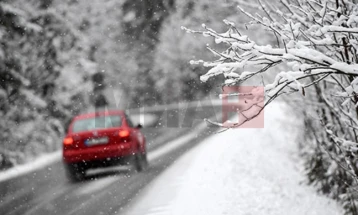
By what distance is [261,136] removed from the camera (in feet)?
62.8

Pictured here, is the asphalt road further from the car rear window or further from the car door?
the car rear window

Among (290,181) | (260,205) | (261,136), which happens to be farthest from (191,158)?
(260,205)

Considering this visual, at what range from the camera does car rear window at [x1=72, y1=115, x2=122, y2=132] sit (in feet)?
40.2

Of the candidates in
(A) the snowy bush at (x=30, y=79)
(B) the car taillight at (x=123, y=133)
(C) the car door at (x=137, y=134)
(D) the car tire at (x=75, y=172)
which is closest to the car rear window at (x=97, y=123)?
(B) the car taillight at (x=123, y=133)

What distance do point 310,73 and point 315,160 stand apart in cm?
886

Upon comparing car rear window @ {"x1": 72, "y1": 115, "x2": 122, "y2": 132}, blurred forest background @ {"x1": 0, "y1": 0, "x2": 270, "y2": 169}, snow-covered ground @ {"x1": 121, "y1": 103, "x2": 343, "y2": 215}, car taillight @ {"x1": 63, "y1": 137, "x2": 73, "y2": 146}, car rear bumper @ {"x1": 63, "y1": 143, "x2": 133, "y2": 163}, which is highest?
blurred forest background @ {"x1": 0, "y1": 0, "x2": 270, "y2": 169}

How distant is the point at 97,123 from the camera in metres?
12.3

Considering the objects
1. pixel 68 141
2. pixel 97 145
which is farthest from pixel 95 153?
pixel 68 141

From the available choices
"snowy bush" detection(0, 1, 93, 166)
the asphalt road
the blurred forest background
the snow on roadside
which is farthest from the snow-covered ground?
"snowy bush" detection(0, 1, 93, 166)

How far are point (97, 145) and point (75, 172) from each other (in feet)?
3.06

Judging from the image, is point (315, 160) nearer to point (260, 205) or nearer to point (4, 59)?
point (260, 205)

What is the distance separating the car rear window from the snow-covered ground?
1812 millimetres

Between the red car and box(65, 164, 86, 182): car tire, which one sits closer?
the red car

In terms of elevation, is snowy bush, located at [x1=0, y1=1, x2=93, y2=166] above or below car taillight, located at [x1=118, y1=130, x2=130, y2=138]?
above
